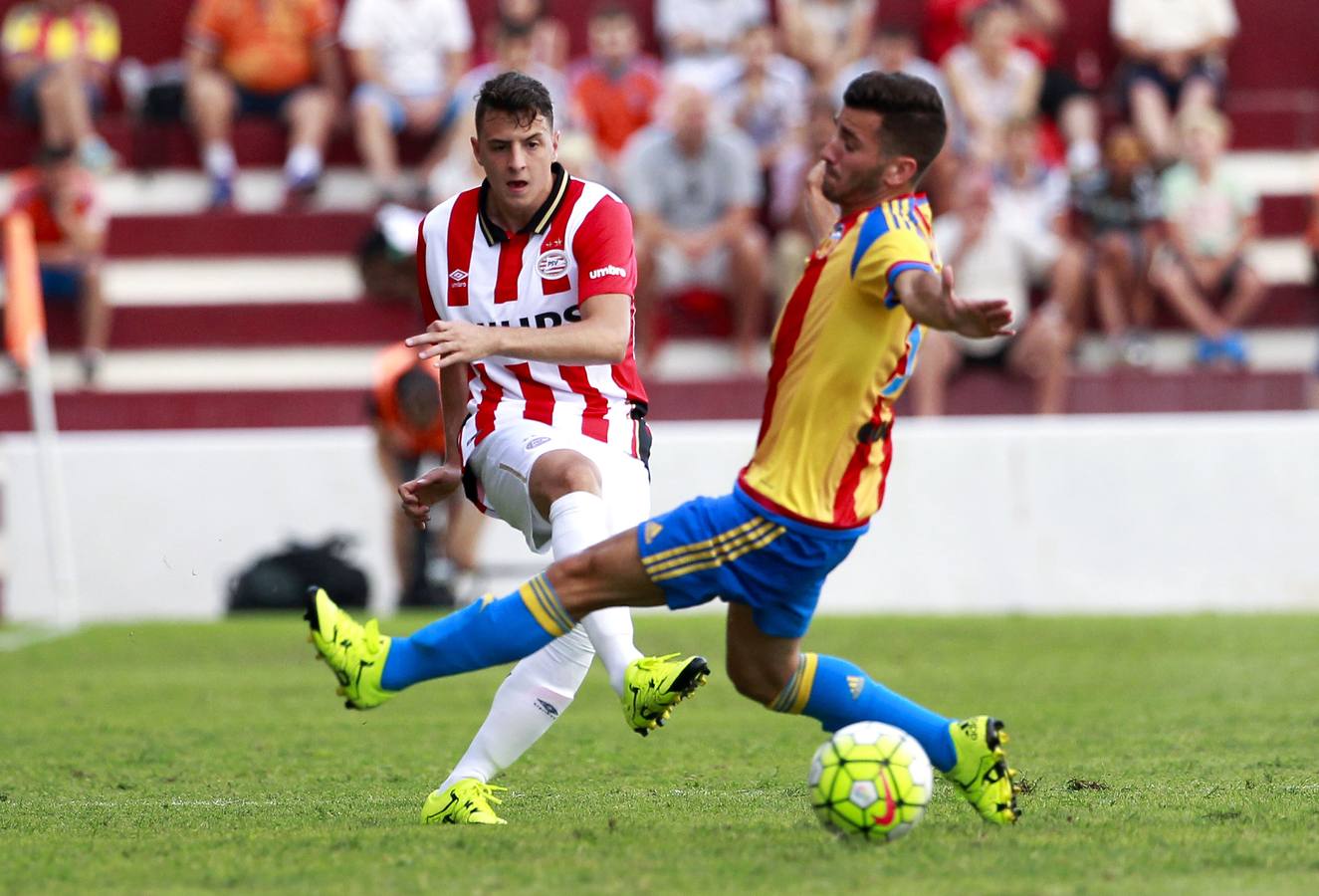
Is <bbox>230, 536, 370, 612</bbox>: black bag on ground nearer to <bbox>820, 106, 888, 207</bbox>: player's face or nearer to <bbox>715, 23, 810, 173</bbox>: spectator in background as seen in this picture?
<bbox>715, 23, 810, 173</bbox>: spectator in background

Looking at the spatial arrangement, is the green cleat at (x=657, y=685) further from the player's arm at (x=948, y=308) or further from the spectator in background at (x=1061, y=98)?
the spectator in background at (x=1061, y=98)

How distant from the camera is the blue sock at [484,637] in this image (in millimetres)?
4875

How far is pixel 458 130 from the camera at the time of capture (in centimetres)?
1510

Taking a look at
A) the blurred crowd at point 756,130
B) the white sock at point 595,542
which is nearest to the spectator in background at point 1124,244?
the blurred crowd at point 756,130

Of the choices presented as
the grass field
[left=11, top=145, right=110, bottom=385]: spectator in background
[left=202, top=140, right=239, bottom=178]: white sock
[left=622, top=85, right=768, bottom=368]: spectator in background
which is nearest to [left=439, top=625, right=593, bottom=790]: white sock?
the grass field

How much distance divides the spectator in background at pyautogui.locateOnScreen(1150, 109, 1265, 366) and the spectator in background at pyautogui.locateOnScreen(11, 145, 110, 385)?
8.25 metres

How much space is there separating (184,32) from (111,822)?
13827 millimetres

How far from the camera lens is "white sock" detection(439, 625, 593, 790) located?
5406mm

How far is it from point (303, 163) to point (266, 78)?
1.00 m

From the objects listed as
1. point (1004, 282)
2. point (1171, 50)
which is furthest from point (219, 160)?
point (1171, 50)

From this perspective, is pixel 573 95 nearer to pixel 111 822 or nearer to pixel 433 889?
pixel 111 822

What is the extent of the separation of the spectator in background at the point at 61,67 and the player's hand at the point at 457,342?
11867 mm

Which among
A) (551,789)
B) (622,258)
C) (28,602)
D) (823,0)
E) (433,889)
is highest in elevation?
(823,0)

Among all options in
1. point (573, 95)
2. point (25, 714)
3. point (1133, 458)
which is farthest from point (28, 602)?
point (1133, 458)
